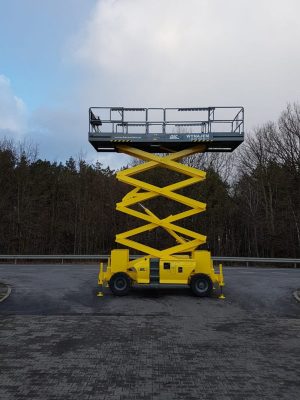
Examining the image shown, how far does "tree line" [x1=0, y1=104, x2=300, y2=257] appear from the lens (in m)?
40.7

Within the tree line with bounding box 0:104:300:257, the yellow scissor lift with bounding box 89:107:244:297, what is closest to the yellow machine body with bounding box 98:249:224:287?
the yellow scissor lift with bounding box 89:107:244:297

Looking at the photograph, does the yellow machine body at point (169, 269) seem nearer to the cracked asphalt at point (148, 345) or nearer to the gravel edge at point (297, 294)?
the cracked asphalt at point (148, 345)

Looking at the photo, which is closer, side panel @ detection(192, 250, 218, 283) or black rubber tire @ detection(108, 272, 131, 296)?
black rubber tire @ detection(108, 272, 131, 296)

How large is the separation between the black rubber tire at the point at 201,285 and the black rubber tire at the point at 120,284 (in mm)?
2134

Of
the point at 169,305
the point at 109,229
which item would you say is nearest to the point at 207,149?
the point at 169,305

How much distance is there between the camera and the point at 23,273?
70.9ft

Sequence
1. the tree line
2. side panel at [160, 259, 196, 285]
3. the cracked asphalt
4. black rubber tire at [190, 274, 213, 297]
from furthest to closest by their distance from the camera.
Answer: the tree line, side panel at [160, 259, 196, 285], black rubber tire at [190, 274, 213, 297], the cracked asphalt

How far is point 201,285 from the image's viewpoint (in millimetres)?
15180

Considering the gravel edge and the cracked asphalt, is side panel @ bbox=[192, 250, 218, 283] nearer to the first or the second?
the cracked asphalt

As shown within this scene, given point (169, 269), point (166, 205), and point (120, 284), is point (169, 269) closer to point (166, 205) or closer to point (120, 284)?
point (120, 284)

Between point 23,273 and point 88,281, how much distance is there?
4696 mm

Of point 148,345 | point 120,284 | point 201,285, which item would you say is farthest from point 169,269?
point 148,345

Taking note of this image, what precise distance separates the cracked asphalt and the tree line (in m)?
24.3

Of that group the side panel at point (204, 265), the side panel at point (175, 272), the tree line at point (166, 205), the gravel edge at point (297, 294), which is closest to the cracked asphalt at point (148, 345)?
the gravel edge at point (297, 294)
